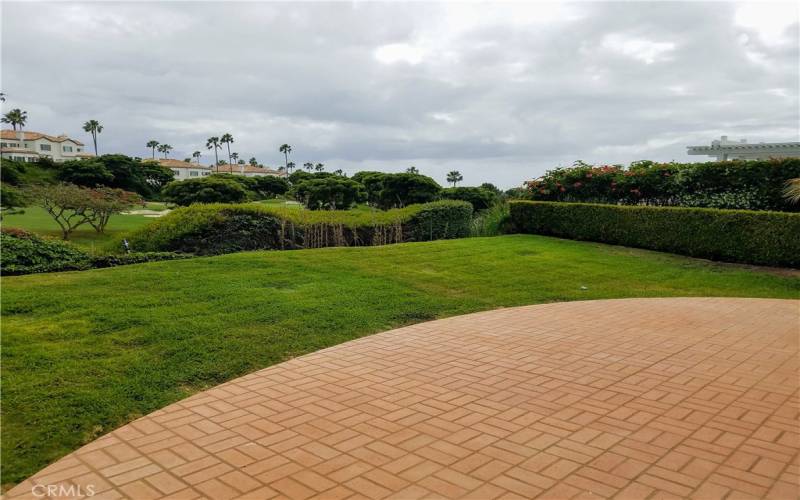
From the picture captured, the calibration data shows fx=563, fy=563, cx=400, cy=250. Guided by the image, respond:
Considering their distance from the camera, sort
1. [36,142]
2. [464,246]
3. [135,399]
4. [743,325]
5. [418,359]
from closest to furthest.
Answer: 1. [135,399]
2. [418,359]
3. [743,325]
4. [464,246]
5. [36,142]

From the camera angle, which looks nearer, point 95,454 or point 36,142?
point 95,454

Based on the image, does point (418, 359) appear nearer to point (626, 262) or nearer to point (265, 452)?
point (265, 452)

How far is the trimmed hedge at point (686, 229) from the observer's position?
11750mm

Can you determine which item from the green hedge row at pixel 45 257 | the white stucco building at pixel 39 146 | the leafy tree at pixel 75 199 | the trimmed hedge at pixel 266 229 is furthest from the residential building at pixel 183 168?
the green hedge row at pixel 45 257

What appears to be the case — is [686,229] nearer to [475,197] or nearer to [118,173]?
[475,197]

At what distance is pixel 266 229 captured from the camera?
12891mm

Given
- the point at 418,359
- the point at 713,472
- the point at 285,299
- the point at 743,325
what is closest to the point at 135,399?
the point at 418,359

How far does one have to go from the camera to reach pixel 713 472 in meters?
3.46

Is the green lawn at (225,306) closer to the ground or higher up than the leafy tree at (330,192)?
closer to the ground

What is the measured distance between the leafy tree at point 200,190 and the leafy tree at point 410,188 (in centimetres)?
1132

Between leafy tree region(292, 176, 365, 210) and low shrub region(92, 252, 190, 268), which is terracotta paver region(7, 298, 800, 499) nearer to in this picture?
low shrub region(92, 252, 190, 268)

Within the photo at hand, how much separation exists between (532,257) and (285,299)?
22.2 feet

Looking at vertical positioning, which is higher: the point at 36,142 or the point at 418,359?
the point at 36,142

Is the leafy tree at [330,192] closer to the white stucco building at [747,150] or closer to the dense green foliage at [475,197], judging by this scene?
the dense green foliage at [475,197]
